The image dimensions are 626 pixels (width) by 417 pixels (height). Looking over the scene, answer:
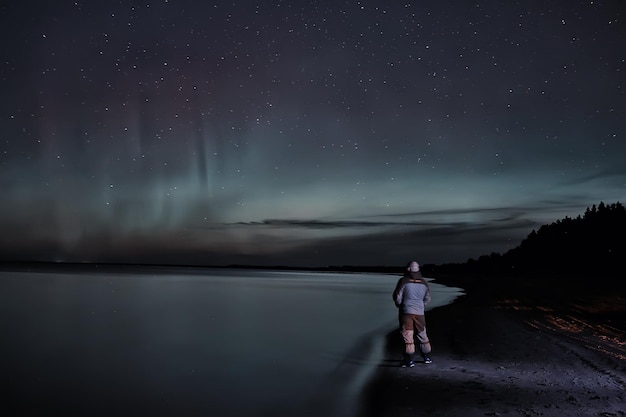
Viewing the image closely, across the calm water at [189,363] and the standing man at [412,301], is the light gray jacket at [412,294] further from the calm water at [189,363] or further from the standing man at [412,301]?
the calm water at [189,363]

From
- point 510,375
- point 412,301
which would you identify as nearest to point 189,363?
point 412,301

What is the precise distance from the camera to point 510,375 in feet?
31.3

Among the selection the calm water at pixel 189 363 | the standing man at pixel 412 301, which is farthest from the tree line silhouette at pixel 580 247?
the standing man at pixel 412 301

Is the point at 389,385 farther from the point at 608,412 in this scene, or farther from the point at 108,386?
the point at 108,386

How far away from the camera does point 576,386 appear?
836 centimetres

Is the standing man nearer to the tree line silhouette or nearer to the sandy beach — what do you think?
the sandy beach

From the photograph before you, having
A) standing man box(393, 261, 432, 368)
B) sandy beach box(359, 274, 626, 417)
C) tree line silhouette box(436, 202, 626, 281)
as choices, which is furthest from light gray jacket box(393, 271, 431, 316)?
tree line silhouette box(436, 202, 626, 281)

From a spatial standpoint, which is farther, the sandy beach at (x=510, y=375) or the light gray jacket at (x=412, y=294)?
the light gray jacket at (x=412, y=294)

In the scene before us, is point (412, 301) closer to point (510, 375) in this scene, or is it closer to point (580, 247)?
point (510, 375)

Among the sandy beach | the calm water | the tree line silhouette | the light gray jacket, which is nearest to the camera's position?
the sandy beach

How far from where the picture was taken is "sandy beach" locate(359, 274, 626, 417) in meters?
7.44

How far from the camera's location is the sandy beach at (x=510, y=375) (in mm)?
7441

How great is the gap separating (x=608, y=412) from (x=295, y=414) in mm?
4776

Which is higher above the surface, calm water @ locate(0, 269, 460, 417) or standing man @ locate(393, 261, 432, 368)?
standing man @ locate(393, 261, 432, 368)
